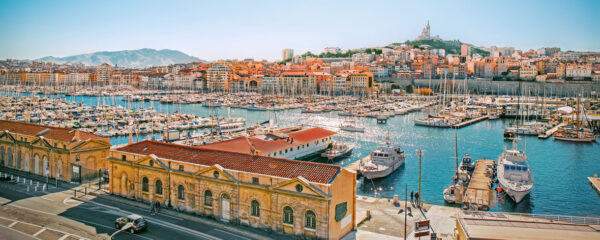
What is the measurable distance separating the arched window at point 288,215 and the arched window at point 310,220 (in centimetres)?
57

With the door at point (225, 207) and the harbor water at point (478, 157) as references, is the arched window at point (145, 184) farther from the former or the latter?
the harbor water at point (478, 157)

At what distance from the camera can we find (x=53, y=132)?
78.5 ft

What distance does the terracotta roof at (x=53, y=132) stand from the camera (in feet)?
73.9

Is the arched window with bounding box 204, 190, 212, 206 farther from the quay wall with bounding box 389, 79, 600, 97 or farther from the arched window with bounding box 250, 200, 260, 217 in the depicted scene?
the quay wall with bounding box 389, 79, 600, 97

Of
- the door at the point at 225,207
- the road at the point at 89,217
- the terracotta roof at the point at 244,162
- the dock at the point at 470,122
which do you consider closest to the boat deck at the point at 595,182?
the terracotta roof at the point at 244,162

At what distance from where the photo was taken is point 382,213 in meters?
18.2

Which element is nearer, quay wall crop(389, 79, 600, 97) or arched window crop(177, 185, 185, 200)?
arched window crop(177, 185, 185, 200)

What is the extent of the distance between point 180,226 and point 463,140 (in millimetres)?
36273

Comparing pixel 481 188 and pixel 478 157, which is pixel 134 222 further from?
pixel 478 157

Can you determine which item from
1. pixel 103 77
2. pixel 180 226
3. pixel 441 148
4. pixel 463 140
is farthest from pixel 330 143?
pixel 103 77

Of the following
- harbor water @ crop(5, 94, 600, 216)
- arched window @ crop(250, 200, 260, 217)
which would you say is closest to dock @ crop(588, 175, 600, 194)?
harbor water @ crop(5, 94, 600, 216)

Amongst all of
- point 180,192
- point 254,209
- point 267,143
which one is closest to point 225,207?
point 254,209

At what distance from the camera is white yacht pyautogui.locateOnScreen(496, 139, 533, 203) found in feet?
74.5

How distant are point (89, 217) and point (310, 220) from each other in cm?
889
